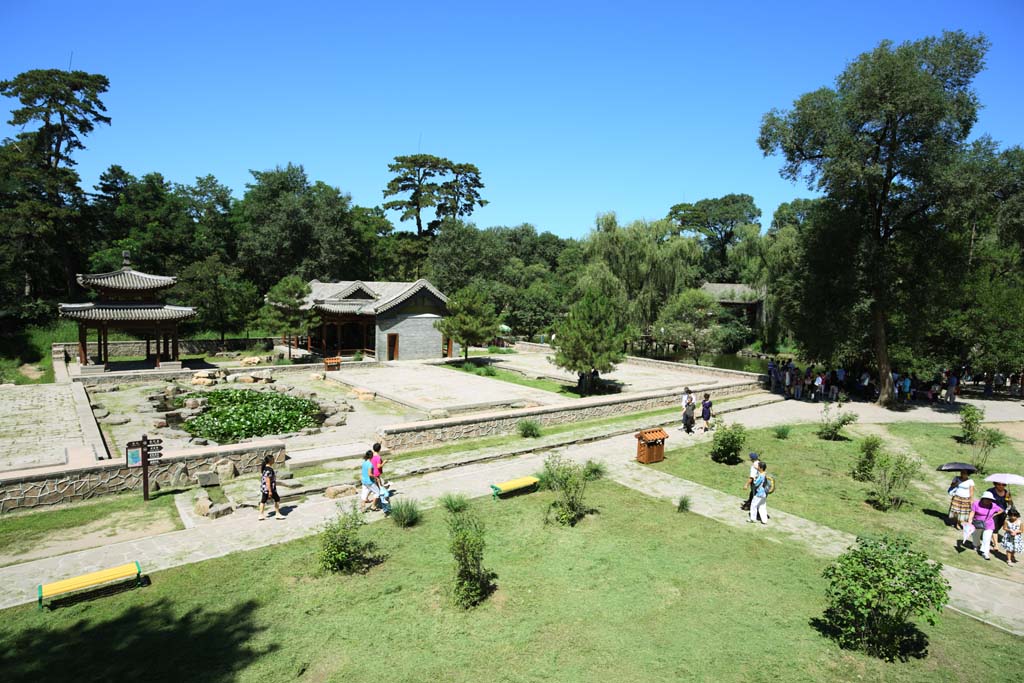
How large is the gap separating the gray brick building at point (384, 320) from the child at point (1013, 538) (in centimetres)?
2839

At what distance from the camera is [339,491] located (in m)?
11.3

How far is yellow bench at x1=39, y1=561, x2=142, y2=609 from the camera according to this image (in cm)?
696

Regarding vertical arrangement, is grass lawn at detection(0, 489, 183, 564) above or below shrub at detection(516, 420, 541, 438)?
below

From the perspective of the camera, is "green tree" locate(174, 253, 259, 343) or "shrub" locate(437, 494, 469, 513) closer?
"shrub" locate(437, 494, 469, 513)

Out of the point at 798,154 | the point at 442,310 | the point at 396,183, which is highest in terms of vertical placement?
the point at 396,183

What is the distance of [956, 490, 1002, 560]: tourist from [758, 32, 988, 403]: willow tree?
14.0 meters

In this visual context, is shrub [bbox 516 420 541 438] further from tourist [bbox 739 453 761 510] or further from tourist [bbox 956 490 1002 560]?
tourist [bbox 956 490 1002 560]

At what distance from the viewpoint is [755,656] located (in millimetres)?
6180

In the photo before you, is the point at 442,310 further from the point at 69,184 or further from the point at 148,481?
the point at 69,184

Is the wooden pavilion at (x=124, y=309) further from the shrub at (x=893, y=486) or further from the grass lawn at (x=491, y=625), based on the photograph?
the shrub at (x=893, y=486)

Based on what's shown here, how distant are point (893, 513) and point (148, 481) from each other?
14859 mm

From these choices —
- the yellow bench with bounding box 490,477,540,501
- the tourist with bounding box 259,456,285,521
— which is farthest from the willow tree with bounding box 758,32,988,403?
the tourist with bounding box 259,456,285,521

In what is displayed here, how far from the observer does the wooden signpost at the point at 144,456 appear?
1108cm

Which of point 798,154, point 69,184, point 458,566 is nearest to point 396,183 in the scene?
point 69,184
